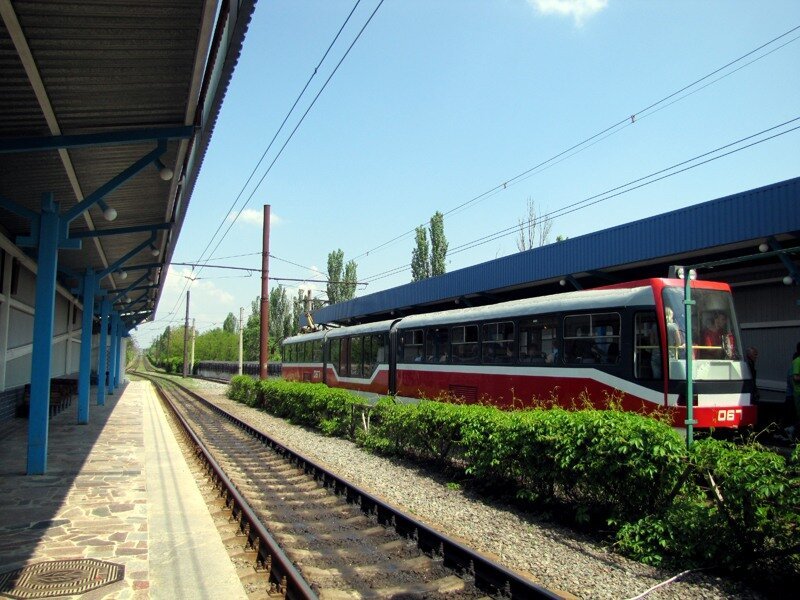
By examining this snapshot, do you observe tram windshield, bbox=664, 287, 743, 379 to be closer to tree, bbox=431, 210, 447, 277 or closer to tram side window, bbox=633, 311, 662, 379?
tram side window, bbox=633, 311, 662, 379

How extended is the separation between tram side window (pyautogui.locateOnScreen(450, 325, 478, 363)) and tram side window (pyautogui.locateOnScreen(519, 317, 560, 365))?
172 cm

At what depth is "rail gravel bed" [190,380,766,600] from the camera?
201 inches

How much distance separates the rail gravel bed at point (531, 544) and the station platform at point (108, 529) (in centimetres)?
256

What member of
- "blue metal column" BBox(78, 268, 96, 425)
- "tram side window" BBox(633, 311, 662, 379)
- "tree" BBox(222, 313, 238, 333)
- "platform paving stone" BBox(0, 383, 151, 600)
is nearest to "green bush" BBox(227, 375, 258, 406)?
"blue metal column" BBox(78, 268, 96, 425)

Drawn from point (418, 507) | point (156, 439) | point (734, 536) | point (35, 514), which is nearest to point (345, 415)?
point (156, 439)

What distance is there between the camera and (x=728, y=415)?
9.64 m

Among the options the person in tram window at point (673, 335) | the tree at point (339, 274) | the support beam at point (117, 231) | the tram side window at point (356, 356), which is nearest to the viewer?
the person in tram window at point (673, 335)

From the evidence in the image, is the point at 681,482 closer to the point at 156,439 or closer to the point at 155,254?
the point at 156,439

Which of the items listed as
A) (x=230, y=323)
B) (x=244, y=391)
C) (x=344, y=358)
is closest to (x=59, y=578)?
(x=344, y=358)

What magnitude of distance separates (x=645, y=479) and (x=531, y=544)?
136 cm

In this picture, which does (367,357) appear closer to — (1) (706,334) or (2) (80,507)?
(1) (706,334)

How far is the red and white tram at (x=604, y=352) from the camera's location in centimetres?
955

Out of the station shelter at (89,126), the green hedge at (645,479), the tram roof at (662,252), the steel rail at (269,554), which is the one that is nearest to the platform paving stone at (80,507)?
the station shelter at (89,126)

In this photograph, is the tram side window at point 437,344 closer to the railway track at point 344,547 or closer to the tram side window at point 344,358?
the railway track at point 344,547
